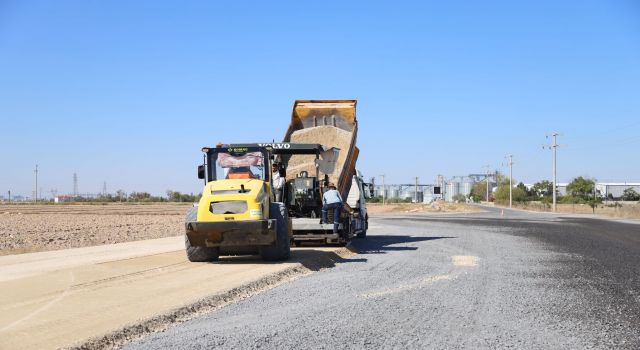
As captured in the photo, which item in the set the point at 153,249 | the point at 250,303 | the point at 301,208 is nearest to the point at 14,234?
the point at 153,249

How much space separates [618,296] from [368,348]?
5.33 m

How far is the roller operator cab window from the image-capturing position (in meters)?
14.8

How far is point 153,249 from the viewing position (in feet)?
61.5

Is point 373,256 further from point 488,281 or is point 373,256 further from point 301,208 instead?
point 488,281

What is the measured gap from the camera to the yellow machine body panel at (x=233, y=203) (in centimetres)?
1350

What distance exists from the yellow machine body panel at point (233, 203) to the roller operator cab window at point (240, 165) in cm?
84

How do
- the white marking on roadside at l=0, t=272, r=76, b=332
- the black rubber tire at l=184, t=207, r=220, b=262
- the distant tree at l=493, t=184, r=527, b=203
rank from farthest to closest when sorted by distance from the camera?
1. the distant tree at l=493, t=184, r=527, b=203
2. the black rubber tire at l=184, t=207, r=220, b=262
3. the white marking on roadside at l=0, t=272, r=76, b=332

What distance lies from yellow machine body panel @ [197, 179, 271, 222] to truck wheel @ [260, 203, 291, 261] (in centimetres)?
23

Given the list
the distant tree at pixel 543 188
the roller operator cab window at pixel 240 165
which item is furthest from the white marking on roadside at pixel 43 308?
the distant tree at pixel 543 188

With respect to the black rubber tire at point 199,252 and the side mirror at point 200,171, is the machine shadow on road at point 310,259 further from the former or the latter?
the side mirror at point 200,171

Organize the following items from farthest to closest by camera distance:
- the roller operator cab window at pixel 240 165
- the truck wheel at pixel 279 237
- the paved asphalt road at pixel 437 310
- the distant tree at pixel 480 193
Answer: the distant tree at pixel 480 193 < the roller operator cab window at pixel 240 165 < the truck wheel at pixel 279 237 < the paved asphalt road at pixel 437 310

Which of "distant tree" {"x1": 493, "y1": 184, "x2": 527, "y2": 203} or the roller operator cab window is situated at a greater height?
the roller operator cab window

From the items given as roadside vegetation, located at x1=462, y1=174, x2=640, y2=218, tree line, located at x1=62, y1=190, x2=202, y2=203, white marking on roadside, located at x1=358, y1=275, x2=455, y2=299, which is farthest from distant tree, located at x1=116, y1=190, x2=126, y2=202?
white marking on roadside, located at x1=358, y1=275, x2=455, y2=299

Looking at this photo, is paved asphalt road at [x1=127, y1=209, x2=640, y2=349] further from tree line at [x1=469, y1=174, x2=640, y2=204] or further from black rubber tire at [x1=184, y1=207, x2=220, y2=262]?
tree line at [x1=469, y1=174, x2=640, y2=204]
